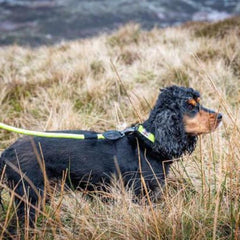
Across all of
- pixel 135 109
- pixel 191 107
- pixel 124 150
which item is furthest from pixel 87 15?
pixel 135 109

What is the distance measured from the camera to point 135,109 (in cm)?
235

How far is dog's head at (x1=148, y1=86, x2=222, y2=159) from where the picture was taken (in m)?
2.58

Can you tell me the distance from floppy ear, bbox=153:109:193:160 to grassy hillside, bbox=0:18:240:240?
149 millimetres

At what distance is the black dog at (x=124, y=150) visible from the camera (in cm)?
242

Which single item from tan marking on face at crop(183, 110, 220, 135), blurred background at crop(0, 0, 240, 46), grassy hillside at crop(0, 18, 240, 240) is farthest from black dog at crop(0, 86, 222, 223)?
blurred background at crop(0, 0, 240, 46)

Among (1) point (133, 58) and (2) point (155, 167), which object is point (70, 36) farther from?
(2) point (155, 167)

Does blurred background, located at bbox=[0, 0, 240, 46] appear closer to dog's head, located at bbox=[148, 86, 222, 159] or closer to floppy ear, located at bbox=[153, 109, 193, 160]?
dog's head, located at bbox=[148, 86, 222, 159]

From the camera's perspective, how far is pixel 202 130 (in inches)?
106

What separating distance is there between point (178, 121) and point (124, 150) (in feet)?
1.68

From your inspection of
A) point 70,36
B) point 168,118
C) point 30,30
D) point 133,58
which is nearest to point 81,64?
point 133,58

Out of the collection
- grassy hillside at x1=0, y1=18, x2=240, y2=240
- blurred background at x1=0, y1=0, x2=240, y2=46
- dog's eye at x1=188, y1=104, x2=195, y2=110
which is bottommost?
grassy hillside at x1=0, y1=18, x2=240, y2=240

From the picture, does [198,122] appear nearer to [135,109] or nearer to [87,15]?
[135,109]

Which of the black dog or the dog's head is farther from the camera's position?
the dog's head

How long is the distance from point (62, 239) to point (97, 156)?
770mm
